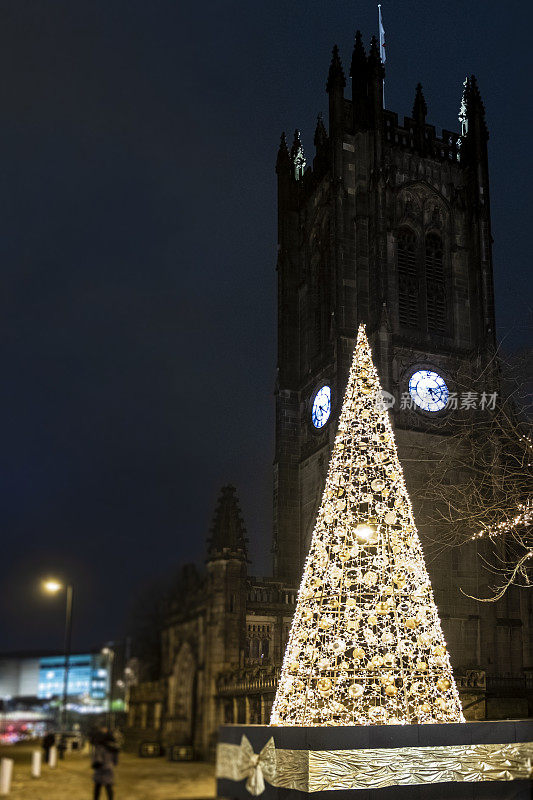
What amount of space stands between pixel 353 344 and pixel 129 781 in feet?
76.7

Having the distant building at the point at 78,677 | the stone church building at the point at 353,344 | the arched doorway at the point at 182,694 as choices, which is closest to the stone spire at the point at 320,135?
the stone church building at the point at 353,344

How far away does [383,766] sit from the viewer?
537 inches

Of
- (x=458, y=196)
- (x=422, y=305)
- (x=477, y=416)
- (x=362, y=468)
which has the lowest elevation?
(x=362, y=468)

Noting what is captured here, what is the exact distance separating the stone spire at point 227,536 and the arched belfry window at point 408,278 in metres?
13.3

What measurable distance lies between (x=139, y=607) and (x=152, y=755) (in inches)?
1991

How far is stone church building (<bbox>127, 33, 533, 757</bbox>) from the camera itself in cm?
3788

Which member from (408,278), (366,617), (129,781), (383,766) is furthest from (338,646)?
(408,278)

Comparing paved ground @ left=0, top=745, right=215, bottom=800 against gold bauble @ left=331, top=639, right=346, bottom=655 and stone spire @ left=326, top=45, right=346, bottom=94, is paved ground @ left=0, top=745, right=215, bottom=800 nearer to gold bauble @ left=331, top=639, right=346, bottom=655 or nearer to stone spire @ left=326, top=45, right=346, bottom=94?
gold bauble @ left=331, top=639, right=346, bottom=655

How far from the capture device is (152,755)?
41.1 m

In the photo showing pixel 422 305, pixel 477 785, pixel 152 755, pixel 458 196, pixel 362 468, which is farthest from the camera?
pixel 458 196

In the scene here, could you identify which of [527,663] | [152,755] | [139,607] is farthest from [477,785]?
[139,607]

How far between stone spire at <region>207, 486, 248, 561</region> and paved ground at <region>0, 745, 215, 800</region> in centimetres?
826

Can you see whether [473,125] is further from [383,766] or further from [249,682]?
[383,766]

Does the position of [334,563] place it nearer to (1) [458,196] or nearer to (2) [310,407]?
(2) [310,407]
